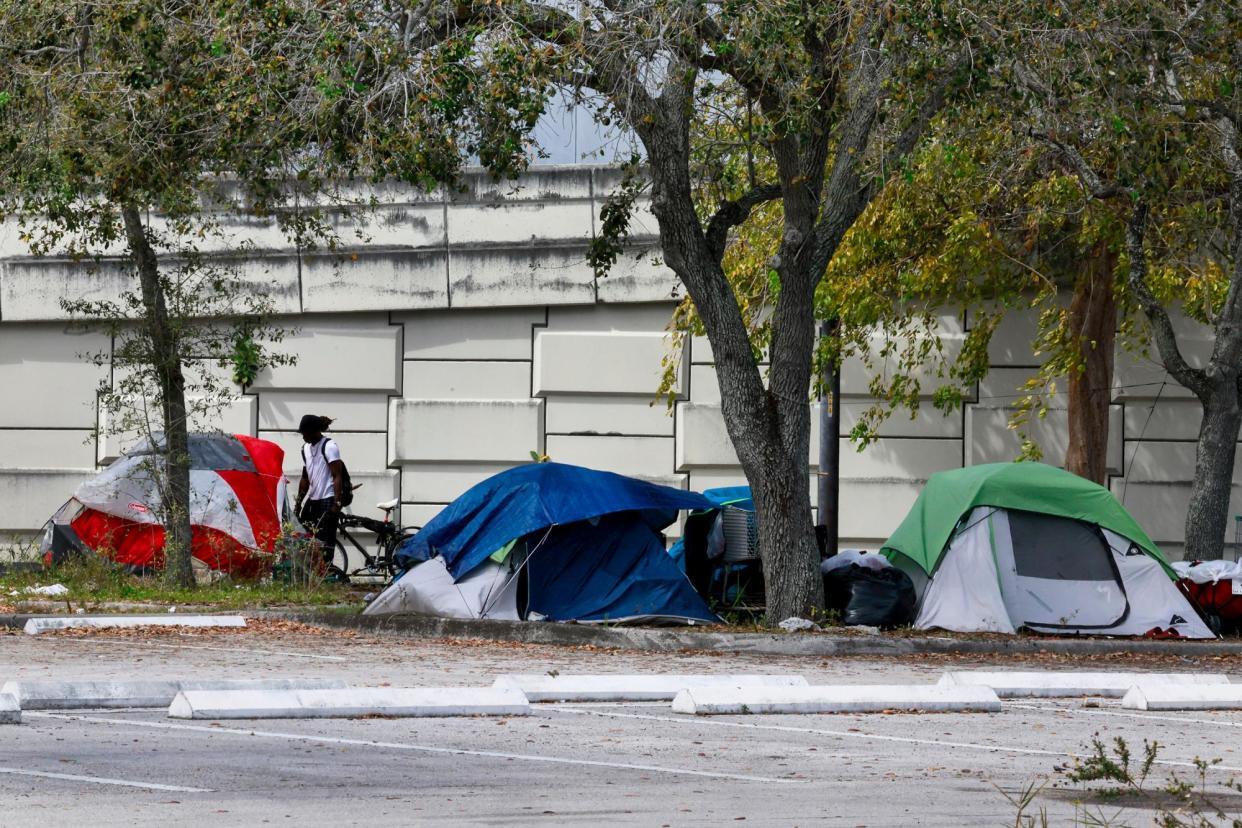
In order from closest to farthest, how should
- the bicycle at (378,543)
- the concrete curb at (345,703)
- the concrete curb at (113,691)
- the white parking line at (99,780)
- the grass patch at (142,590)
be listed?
the white parking line at (99,780) → the concrete curb at (345,703) → the concrete curb at (113,691) → the grass patch at (142,590) → the bicycle at (378,543)

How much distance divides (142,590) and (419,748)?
33.1 ft

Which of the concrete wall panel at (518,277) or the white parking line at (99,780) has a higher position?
the concrete wall panel at (518,277)

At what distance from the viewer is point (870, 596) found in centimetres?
1502

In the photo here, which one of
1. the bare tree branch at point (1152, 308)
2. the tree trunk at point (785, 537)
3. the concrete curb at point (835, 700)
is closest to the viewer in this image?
the concrete curb at point (835, 700)

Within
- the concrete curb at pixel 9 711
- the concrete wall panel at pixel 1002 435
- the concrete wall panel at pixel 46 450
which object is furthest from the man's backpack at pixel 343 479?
the concrete curb at pixel 9 711

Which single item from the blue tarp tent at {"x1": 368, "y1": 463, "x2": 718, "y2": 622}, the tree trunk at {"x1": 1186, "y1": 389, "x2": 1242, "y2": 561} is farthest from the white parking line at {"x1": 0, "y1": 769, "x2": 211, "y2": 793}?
the tree trunk at {"x1": 1186, "y1": 389, "x2": 1242, "y2": 561}

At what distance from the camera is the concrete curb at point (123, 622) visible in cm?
1393

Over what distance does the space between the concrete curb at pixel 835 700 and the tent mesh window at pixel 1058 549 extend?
226 inches

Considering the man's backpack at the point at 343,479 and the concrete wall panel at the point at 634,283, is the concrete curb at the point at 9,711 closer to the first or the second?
the man's backpack at the point at 343,479

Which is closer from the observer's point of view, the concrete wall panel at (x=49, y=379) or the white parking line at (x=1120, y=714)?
the white parking line at (x=1120, y=714)

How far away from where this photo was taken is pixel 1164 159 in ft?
45.9

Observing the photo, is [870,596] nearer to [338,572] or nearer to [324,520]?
[324,520]

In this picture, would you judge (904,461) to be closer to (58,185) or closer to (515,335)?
(515,335)

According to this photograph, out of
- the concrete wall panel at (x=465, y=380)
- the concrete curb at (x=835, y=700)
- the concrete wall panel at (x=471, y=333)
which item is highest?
the concrete wall panel at (x=471, y=333)
